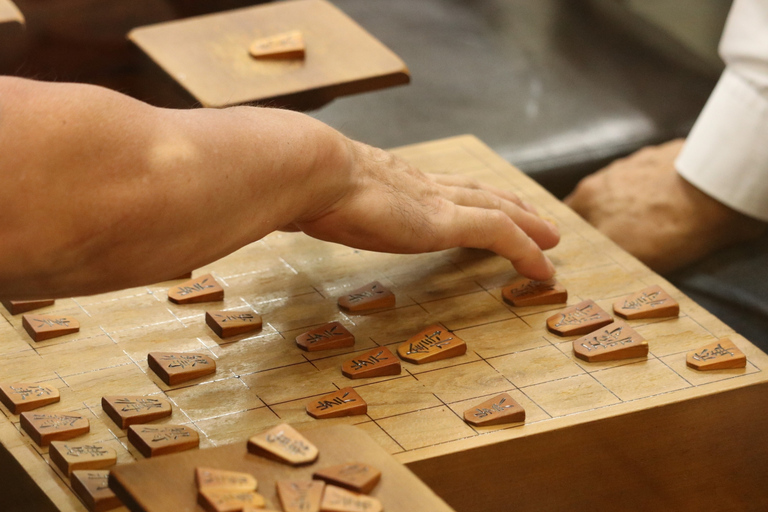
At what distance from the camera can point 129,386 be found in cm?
107

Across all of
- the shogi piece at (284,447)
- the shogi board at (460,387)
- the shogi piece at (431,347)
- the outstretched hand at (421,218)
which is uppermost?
the outstretched hand at (421,218)

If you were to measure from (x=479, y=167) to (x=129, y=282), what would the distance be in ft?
2.63

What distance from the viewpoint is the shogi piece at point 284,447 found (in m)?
0.87

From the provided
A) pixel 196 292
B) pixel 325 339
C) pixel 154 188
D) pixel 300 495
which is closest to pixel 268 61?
pixel 196 292

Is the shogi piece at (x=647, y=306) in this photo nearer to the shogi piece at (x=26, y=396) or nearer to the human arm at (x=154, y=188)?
the human arm at (x=154, y=188)

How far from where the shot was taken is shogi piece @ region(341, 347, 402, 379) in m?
1.11

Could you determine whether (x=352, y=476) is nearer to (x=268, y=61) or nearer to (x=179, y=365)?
(x=179, y=365)

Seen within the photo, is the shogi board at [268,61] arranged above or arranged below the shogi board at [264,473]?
above

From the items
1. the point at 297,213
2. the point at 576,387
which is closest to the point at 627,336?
the point at 576,387

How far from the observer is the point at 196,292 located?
1.24 meters

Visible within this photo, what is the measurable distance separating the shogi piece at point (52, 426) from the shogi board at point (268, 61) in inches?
24.2

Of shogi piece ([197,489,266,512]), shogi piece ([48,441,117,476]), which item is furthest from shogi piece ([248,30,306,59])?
shogi piece ([197,489,266,512])

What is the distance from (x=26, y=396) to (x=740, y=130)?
4.65 ft

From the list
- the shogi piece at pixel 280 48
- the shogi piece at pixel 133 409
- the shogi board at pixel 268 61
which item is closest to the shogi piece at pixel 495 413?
the shogi piece at pixel 133 409
